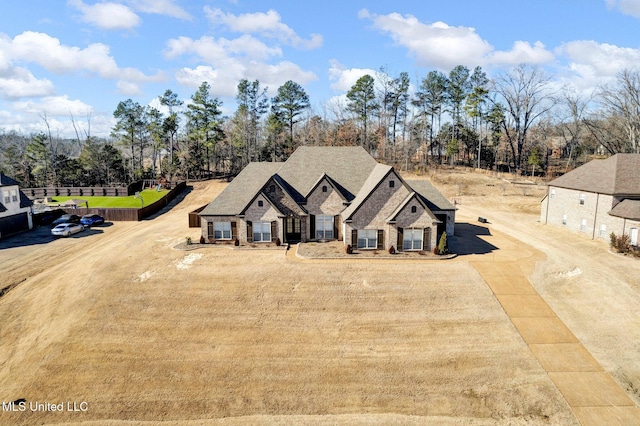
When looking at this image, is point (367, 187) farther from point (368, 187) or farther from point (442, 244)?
point (442, 244)

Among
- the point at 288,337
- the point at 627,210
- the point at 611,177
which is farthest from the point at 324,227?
the point at 611,177

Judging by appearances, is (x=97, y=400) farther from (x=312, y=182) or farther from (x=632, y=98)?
(x=632, y=98)

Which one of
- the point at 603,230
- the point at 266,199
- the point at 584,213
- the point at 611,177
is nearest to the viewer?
the point at 266,199

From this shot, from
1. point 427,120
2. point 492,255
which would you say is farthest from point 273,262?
point 427,120

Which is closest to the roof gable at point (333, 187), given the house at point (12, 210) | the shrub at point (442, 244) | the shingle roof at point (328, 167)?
the shingle roof at point (328, 167)

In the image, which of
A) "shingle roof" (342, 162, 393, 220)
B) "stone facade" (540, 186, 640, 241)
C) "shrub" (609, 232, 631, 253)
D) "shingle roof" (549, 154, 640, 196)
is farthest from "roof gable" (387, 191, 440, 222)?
"shingle roof" (549, 154, 640, 196)

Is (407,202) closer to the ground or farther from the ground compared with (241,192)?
closer to the ground
